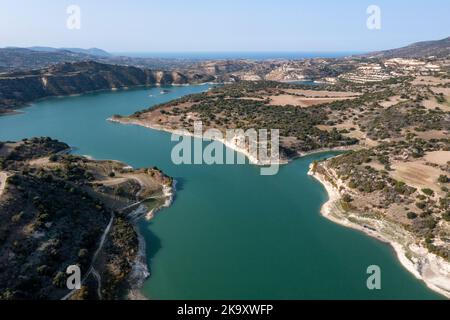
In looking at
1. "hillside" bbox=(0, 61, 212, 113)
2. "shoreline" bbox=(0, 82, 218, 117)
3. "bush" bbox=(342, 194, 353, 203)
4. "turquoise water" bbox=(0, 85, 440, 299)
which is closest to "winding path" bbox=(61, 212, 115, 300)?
"turquoise water" bbox=(0, 85, 440, 299)

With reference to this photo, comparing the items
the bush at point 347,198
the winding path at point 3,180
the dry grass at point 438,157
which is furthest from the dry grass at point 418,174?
the winding path at point 3,180

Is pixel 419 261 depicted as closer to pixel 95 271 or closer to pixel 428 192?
pixel 428 192

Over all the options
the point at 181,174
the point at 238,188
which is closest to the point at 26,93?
the point at 181,174

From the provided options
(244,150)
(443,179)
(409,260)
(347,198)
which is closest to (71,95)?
(244,150)

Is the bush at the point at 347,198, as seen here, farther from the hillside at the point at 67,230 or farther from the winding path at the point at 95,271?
the winding path at the point at 95,271

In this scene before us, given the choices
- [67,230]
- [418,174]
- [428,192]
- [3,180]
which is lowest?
[67,230]

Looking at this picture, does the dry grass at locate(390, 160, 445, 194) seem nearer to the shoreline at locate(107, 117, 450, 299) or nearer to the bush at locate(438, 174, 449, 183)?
the bush at locate(438, 174, 449, 183)

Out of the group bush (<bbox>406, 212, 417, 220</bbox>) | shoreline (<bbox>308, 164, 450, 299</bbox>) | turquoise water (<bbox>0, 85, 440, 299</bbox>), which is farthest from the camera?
bush (<bbox>406, 212, 417, 220</bbox>)

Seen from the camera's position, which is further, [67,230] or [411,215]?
[411,215]

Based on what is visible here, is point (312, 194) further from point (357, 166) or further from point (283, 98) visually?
point (283, 98)
